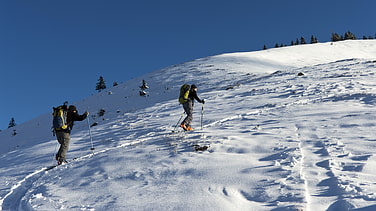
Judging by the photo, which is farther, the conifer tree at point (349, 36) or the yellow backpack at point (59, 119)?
the conifer tree at point (349, 36)

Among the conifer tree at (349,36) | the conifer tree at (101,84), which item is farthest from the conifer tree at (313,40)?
the conifer tree at (101,84)

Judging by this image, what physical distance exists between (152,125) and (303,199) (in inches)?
371

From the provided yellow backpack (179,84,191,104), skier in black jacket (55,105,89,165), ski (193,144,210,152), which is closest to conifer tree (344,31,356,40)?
yellow backpack (179,84,191,104)

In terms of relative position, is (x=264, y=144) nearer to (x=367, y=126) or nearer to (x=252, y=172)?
(x=252, y=172)

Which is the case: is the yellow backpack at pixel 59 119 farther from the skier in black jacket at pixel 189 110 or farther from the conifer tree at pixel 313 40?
the conifer tree at pixel 313 40

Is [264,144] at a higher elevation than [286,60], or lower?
lower

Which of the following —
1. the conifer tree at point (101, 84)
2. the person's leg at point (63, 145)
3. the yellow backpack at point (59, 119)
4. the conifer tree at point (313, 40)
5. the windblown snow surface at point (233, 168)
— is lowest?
the windblown snow surface at point (233, 168)

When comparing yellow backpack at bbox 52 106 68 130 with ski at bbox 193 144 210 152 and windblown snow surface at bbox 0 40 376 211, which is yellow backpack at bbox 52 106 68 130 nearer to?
windblown snow surface at bbox 0 40 376 211

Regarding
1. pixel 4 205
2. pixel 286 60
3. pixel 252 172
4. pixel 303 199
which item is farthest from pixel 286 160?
pixel 286 60

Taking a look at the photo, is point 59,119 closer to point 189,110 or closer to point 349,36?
point 189,110

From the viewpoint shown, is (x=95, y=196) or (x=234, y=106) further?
(x=234, y=106)

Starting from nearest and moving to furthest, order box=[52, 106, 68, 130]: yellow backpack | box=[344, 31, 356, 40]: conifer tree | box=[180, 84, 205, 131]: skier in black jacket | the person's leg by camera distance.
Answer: box=[52, 106, 68, 130]: yellow backpack
the person's leg
box=[180, 84, 205, 131]: skier in black jacket
box=[344, 31, 356, 40]: conifer tree

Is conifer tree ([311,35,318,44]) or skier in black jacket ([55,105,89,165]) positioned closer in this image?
skier in black jacket ([55,105,89,165])

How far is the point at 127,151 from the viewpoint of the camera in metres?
8.14
